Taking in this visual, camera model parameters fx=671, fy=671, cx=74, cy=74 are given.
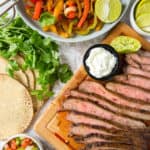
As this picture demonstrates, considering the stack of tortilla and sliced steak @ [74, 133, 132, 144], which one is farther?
the stack of tortilla

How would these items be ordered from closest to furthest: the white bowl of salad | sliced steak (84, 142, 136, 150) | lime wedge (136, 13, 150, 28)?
sliced steak (84, 142, 136, 150)
lime wedge (136, 13, 150, 28)
the white bowl of salad

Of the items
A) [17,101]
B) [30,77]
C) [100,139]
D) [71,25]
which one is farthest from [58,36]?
[100,139]

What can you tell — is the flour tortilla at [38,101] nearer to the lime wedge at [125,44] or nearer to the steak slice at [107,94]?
the steak slice at [107,94]

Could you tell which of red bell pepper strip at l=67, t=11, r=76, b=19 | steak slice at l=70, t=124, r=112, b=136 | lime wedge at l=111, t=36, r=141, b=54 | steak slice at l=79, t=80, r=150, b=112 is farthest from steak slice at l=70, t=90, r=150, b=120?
red bell pepper strip at l=67, t=11, r=76, b=19

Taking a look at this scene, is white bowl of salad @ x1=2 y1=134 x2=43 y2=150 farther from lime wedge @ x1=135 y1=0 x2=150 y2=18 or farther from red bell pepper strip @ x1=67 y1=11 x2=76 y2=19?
lime wedge @ x1=135 y1=0 x2=150 y2=18

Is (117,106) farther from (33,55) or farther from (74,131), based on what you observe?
(33,55)

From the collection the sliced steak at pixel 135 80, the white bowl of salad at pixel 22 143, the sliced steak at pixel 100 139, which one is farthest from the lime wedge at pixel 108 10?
the white bowl of salad at pixel 22 143

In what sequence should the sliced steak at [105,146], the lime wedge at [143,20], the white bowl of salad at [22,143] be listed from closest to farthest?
the sliced steak at [105,146] < the lime wedge at [143,20] < the white bowl of salad at [22,143]

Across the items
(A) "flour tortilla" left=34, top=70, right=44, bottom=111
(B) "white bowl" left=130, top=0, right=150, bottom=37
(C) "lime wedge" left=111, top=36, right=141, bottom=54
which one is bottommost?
(A) "flour tortilla" left=34, top=70, right=44, bottom=111
